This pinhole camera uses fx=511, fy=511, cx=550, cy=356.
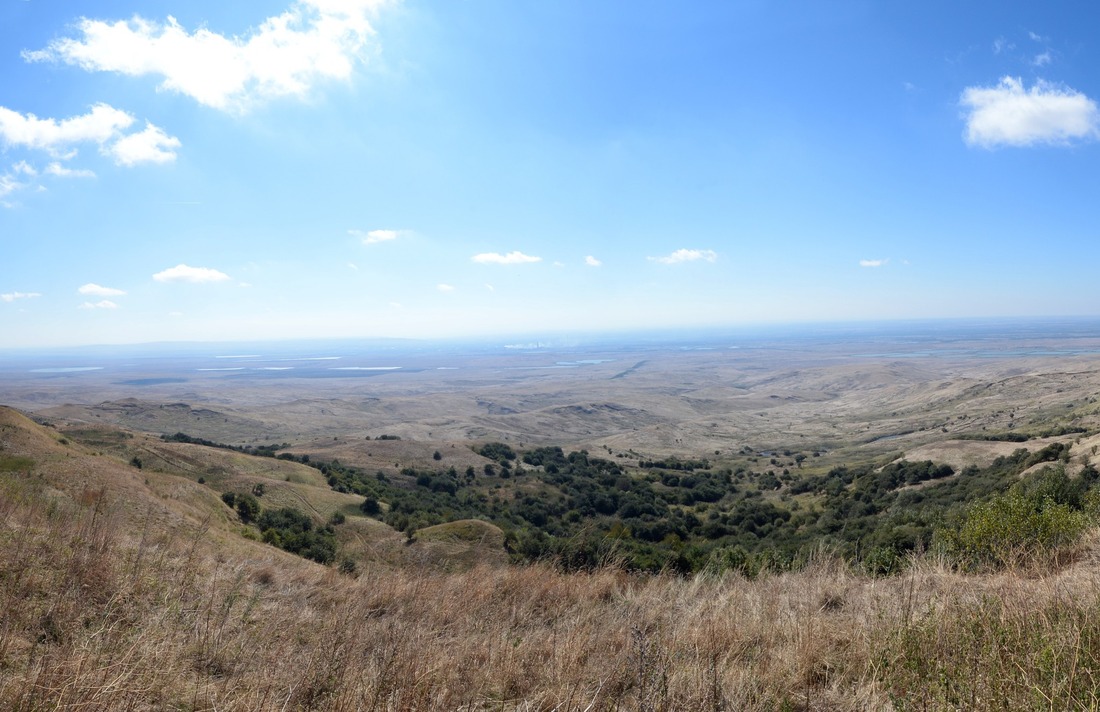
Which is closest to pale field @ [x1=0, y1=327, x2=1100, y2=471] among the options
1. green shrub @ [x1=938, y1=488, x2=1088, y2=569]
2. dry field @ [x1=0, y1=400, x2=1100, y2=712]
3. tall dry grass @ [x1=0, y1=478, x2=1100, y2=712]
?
green shrub @ [x1=938, y1=488, x2=1088, y2=569]

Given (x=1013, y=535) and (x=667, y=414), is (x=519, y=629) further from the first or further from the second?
(x=667, y=414)

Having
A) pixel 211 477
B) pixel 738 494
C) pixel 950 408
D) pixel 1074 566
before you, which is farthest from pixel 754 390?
pixel 1074 566

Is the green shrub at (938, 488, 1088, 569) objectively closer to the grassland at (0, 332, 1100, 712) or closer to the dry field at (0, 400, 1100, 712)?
the grassland at (0, 332, 1100, 712)

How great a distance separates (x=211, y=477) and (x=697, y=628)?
113 ft

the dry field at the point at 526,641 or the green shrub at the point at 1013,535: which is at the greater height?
the dry field at the point at 526,641

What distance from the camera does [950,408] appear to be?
3526 inches

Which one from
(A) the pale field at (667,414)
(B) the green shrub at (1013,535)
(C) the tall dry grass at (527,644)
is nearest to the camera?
(C) the tall dry grass at (527,644)

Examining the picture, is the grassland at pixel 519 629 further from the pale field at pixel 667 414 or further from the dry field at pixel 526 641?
the pale field at pixel 667 414

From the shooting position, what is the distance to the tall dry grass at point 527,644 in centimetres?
316

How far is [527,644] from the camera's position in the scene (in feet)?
15.1

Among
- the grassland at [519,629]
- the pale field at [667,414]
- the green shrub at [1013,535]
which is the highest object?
the grassland at [519,629]

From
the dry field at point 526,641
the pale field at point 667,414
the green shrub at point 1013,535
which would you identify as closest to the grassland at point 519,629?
the dry field at point 526,641

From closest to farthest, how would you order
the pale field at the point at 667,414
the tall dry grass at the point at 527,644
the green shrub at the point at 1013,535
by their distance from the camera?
the tall dry grass at the point at 527,644 < the green shrub at the point at 1013,535 < the pale field at the point at 667,414

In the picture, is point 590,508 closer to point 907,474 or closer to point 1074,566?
point 907,474
